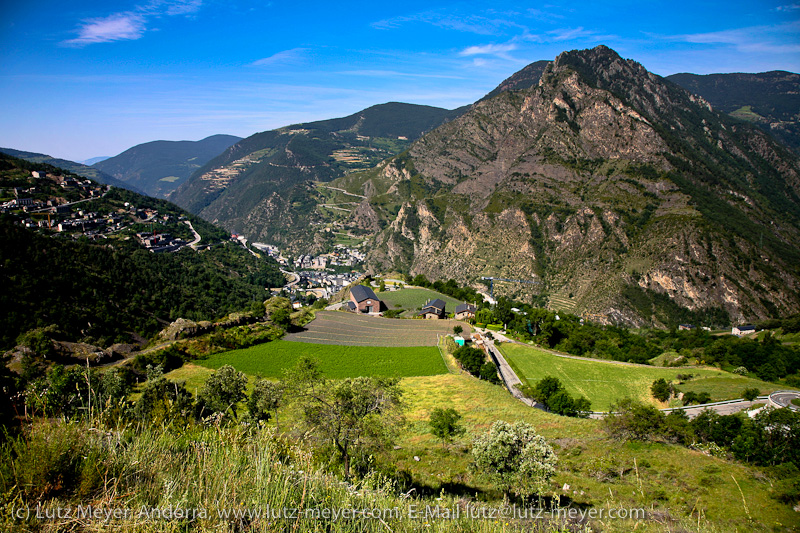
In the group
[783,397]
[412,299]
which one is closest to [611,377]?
[783,397]

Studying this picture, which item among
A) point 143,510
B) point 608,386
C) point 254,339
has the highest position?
point 143,510

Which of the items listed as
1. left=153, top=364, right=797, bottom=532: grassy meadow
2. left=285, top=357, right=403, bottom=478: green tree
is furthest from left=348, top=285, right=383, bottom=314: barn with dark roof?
left=285, top=357, right=403, bottom=478: green tree

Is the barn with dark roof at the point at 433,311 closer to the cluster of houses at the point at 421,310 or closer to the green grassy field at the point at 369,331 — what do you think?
the cluster of houses at the point at 421,310

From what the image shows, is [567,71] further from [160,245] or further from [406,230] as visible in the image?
[160,245]

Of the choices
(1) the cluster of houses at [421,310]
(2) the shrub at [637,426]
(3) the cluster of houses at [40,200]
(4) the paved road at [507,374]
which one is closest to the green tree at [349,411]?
(2) the shrub at [637,426]

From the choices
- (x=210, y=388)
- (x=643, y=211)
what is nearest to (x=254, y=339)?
(x=210, y=388)

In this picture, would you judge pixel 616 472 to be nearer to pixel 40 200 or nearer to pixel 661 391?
pixel 661 391
